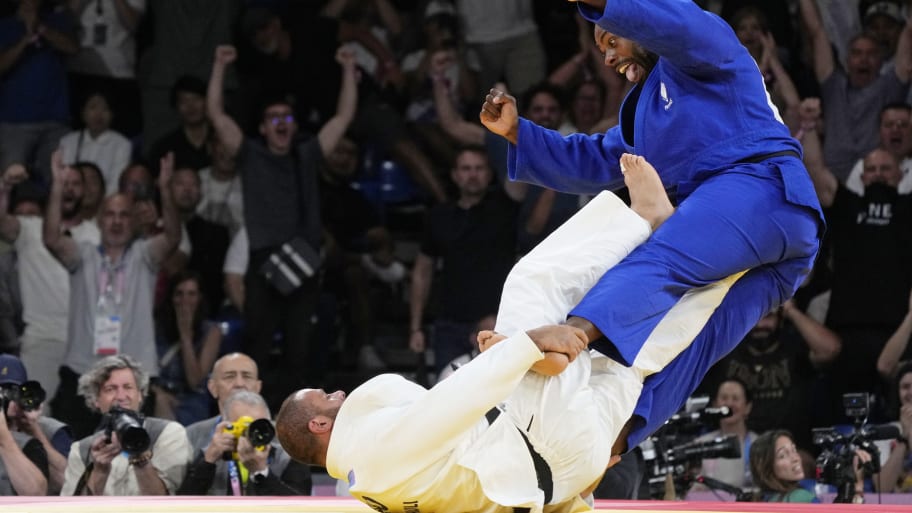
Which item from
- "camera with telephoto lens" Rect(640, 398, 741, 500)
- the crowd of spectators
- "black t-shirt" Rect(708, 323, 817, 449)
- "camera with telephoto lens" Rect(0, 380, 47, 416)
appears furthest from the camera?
the crowd of spectators

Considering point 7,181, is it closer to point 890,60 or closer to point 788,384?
point 788,384

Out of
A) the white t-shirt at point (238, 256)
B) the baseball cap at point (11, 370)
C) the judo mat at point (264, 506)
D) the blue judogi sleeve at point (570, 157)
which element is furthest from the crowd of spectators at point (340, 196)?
the blue judogi sleeve at point (570, 157)

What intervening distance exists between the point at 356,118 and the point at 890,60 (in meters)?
2.98

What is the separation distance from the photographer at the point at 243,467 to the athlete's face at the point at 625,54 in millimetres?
2201

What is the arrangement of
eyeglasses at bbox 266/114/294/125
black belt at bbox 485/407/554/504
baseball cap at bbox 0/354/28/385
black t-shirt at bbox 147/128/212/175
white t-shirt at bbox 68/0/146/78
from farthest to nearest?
white t-shirt at bbox 68/0/146/78 → black t-shirt at bbox 147/128/212/175 → eyeglasses at bbox 266/114/294/125 → baseball cap at bbox 0/354/28/385 → black belt at bbox 485/407/554/504

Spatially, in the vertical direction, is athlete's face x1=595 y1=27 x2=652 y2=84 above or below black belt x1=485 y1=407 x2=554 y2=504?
above

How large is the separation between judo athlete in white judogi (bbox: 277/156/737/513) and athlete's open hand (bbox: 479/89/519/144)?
1.52 ft

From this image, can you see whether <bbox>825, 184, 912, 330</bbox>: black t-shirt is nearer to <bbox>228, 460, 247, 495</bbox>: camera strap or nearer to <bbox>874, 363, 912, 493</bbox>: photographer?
<bbox>874, 363, 912, 493</bbox>: photographer

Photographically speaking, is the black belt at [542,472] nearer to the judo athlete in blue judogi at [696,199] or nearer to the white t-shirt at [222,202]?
the judo athlete in blue judogi at [696,199]

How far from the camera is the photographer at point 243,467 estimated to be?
18.5 feet

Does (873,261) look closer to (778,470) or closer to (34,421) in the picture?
(778,470)

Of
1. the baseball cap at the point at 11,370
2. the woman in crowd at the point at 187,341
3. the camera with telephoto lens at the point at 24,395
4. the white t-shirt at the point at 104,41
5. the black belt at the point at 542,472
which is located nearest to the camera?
the black belt at the point at 542,472

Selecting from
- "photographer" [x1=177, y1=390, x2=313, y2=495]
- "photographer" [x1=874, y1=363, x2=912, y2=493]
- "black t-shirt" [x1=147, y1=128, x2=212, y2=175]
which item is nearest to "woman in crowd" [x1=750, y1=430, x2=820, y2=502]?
"photographer" [x1=874, y1=363, x2=912, y2=493]

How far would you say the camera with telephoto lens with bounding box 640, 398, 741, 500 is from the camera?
236 inches
